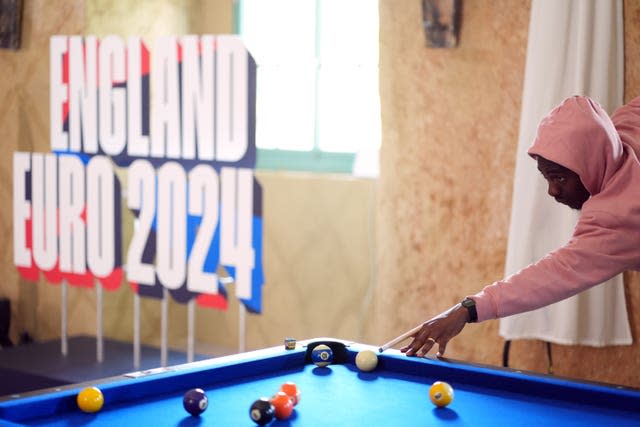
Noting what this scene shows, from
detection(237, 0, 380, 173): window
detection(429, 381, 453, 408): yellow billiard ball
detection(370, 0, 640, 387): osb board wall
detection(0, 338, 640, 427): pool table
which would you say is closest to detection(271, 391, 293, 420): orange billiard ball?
detection(0, 338, 640, 427): pool table

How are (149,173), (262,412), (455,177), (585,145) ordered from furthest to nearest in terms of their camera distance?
(149,173) < (455,177) < (585,145) < (262,412)

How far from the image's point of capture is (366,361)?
7.93 ft

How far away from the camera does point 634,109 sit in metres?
2.67

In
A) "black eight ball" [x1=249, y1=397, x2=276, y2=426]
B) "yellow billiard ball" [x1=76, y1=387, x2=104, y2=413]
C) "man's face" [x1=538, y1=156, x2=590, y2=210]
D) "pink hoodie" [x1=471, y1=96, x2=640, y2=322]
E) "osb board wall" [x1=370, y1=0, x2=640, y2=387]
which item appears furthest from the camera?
"osb board wall" [x1=370, y1=0, x2=640, y2=387]

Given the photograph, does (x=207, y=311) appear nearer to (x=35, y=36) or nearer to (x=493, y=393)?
(x=35, y=36)

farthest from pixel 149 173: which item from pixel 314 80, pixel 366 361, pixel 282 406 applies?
pixel 282 406

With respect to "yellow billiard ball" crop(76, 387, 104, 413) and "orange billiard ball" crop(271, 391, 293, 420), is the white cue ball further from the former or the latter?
"yellow billiard ball" crop(76, 387, 104, 413)

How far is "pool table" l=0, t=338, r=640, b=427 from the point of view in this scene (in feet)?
6.50

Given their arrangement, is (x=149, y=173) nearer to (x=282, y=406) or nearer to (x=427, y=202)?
(x=427, y=202)

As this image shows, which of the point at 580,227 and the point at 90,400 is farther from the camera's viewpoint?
the point at 580,227

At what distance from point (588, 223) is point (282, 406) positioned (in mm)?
922

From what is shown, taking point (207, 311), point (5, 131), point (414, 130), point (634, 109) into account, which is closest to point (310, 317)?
point (207, 311)

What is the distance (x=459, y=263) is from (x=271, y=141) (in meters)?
1.88

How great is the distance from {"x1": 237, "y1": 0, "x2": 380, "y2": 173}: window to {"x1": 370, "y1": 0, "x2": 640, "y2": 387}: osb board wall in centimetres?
101
